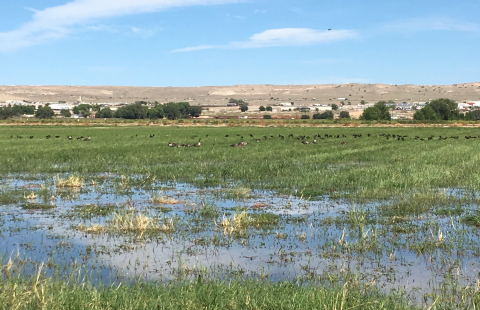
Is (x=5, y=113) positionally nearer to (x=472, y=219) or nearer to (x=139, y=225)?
(x=139, y=225)

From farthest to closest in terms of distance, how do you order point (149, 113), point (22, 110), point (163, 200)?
point (22, 110) < point (149, 113) < point (163, 200)

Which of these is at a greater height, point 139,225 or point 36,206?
point 139,225

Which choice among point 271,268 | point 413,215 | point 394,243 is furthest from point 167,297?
point 413,215

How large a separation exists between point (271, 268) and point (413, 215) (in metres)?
5.21

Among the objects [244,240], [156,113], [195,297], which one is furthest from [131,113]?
[195,297]

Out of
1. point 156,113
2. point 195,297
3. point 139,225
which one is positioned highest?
point 195,297

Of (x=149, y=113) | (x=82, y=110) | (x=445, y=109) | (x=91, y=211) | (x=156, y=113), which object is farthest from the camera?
(x=82, y=110)

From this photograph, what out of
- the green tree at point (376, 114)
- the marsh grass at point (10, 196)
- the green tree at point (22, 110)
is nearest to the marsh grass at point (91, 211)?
the marsh grass at point (10, 196)

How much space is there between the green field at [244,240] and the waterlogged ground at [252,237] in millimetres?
32

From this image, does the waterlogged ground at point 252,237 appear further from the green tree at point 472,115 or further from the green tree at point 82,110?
the green tree at point 82,110

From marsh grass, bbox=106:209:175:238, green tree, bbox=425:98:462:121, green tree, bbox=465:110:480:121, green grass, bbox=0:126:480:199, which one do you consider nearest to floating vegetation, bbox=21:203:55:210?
marsh grass, bbox=106:209:175:238

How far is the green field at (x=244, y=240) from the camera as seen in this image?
6.39m

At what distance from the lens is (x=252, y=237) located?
10055 mm

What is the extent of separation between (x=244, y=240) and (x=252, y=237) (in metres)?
0.31
